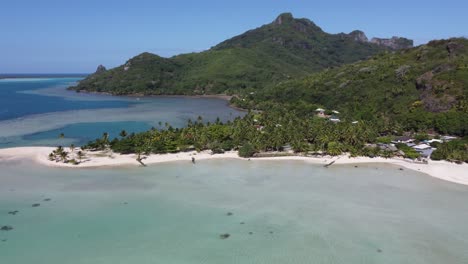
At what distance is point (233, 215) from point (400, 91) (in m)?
78.8

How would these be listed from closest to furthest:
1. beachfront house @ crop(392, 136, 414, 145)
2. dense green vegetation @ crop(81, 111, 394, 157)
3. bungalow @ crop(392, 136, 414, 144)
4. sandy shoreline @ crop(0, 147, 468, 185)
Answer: sandy shoreline @ crop(0, 147, 468, 185)
dense green vegetation @ crop(81, 111, 394, 157)
beachfront house @ crop(392, 136, 414, 145)
bungalow @ crop(392, 136, 414, 144)

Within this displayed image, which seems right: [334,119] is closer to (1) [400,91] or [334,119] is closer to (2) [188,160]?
(1) [400,91]

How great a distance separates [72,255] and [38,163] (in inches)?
1256

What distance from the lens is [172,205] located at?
43.5 meters

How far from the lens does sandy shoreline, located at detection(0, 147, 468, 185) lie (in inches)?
2133

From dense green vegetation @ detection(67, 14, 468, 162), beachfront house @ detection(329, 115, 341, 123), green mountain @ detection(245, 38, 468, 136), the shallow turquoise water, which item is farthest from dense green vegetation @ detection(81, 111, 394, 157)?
green mountain @ detection(245, 38, 468, 136)

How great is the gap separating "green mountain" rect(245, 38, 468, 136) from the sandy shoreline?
2345 centimetres

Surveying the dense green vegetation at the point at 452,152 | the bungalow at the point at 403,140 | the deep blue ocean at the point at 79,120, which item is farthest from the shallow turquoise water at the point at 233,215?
the deep blue ocean at the point at 79,120

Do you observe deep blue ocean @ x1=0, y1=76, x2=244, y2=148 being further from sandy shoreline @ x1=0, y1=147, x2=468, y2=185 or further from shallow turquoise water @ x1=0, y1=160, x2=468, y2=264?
shallow turquoise water @ x1=0, y1=160, x2=468, y2=264

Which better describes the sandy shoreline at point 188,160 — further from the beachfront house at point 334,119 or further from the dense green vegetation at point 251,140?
the beachfront house at point 334,119

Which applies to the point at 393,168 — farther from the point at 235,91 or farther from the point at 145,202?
the point at 235,91

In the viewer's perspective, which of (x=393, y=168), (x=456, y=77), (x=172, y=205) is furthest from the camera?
(x=456, y=77)

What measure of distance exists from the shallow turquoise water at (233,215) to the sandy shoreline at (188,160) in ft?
8.84

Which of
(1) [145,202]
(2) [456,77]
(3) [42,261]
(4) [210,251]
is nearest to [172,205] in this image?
(1) [145,202]
